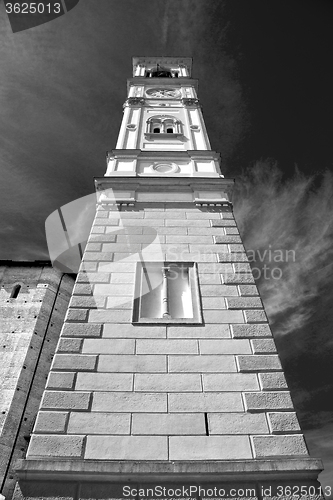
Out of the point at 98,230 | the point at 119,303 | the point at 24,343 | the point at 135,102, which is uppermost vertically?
the point at 135,102

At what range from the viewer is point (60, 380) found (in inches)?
218

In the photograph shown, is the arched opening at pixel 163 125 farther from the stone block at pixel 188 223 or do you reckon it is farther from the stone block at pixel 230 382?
the stone block at pixel 230 382

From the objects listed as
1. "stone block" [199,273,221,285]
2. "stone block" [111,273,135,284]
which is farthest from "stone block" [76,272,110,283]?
"stone block" [199,273,221,285]

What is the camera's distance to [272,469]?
4641mm

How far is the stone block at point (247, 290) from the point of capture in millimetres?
7045

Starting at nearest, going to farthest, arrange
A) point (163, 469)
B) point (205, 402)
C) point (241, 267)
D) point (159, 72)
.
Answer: point (163, 469)
point (205, 402)
point (241, 267)
point (159, 72)

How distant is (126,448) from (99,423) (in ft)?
1.83

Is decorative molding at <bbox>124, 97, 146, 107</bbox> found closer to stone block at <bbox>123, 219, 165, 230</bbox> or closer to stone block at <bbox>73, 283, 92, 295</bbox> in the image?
stone block at <bbox>123, 219, 165, 230</bbox>

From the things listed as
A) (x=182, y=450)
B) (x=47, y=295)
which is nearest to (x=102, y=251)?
(x=182, y=450)

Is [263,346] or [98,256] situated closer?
[263,346]

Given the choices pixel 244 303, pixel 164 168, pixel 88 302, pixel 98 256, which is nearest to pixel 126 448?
pixel 88 302

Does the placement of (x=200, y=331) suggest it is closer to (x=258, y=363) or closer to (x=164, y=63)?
(x=258, y=363)

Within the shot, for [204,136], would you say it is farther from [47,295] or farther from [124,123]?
[47,295]

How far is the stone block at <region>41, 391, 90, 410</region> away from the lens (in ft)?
17.2
